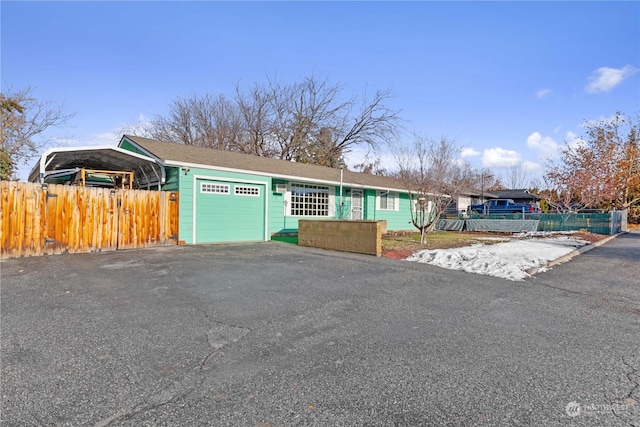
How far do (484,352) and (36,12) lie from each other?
558 inches

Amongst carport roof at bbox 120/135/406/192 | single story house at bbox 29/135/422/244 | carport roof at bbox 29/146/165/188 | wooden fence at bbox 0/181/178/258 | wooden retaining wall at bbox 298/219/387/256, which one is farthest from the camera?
carport roof at bbox 120/135/406/192

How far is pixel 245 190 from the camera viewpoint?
12.4 meters

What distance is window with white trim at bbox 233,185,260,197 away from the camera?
1214 centimetres

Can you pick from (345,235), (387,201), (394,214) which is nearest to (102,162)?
(345,235)

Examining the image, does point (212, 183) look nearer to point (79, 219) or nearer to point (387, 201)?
point (79, 219)

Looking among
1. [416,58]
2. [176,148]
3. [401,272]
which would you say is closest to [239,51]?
[176,148]

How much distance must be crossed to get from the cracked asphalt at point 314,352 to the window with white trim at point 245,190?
6.49m

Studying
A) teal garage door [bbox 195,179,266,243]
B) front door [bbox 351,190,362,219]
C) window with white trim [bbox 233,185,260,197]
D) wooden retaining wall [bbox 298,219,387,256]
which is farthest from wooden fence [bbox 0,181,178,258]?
front door [bbox 351,190,362,219]

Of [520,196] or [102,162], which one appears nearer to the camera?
[102,162]

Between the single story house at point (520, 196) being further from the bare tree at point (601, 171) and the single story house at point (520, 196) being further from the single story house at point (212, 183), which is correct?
the single story house at point (212, 183)

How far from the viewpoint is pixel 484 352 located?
2967mm

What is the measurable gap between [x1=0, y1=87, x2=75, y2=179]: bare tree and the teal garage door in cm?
1487

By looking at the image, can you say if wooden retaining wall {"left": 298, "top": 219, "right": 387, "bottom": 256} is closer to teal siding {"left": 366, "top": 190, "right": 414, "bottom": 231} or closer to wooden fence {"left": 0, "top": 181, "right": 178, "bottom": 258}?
wooden fence {"left": 0, "top": 181, "right": 178, "bottom": 258}

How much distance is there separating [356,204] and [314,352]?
14.5m
